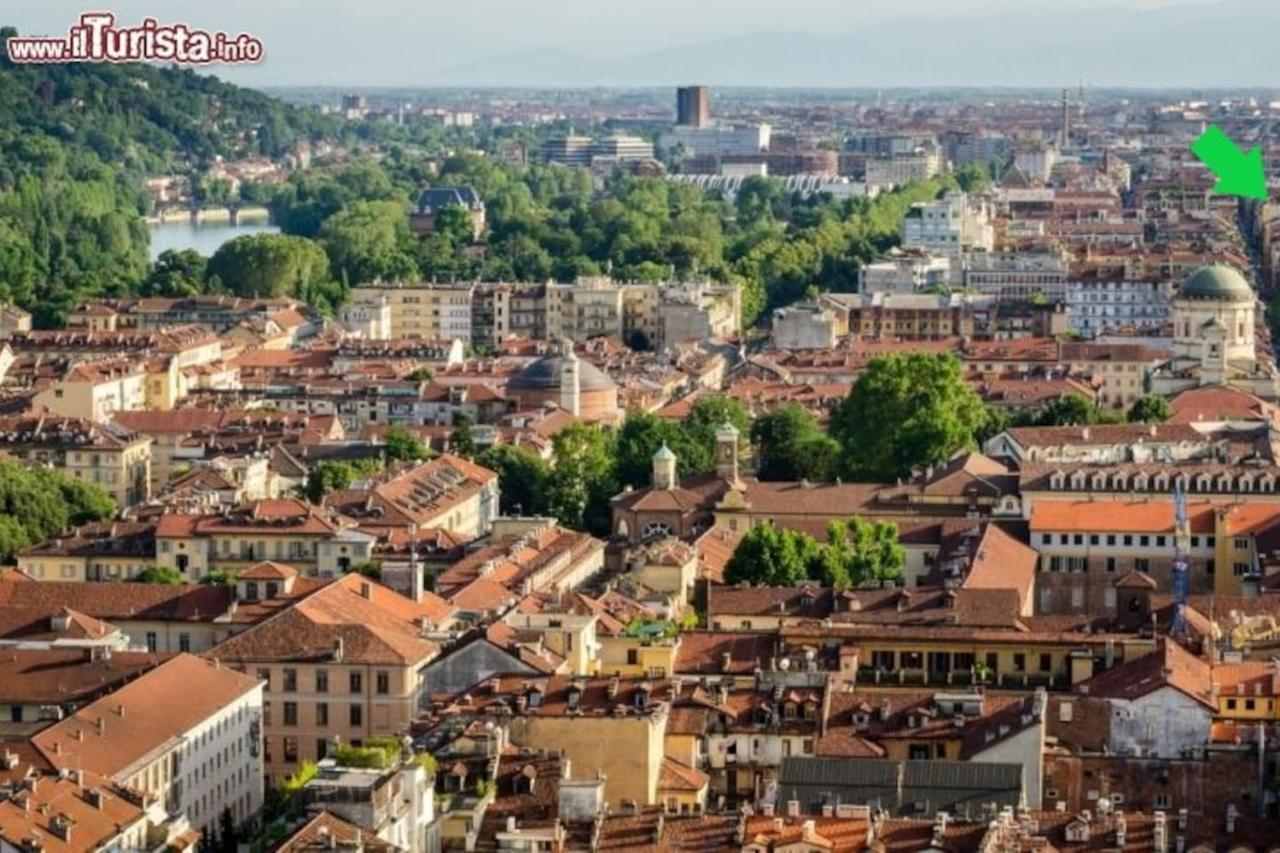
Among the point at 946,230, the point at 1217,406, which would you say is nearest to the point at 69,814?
the point at 1217,406

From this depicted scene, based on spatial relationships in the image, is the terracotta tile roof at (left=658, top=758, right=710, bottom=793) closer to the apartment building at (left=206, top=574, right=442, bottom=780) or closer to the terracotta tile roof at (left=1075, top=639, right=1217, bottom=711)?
the terracotta tile roof at (left=1075, top=639, right=1217, bottom=711)

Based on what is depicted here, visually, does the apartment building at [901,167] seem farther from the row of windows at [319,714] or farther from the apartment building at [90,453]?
the row of windows at [319,714]

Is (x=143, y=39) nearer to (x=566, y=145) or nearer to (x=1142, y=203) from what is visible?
(x=1142, y=203)

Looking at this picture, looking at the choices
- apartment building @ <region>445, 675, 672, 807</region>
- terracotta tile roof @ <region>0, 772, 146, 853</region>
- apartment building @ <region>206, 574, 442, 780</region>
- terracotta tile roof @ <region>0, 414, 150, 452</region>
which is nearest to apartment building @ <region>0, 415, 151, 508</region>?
terracotta tile roof @ <region>0, 414, 150, 452</region>

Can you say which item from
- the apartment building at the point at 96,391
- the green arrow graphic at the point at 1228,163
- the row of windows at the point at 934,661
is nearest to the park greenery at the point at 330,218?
the apartment building at the point at 96,391

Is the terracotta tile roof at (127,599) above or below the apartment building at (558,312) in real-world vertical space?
above
